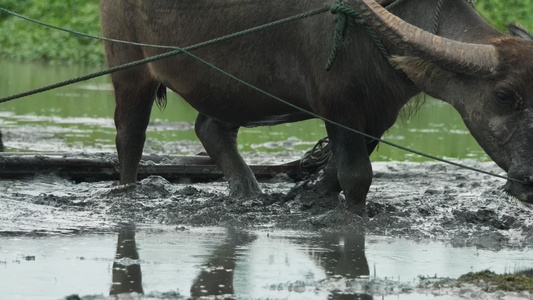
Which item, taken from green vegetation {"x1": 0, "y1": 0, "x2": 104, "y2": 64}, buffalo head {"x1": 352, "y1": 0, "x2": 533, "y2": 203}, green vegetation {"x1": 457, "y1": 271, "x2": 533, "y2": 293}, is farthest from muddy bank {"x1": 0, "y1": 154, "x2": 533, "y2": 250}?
green vegetation {"x1": 0, "y1": 0, "x2": 104, "y2": 64}

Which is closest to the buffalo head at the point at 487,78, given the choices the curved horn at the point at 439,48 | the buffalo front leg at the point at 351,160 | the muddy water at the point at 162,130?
the curved horn at the point at 439,48

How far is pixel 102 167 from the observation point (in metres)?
8.48

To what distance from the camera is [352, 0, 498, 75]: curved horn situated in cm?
585

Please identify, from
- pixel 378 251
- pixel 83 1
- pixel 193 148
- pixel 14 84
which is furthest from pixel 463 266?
pixel 83 1

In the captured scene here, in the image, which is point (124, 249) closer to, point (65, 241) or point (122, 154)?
point (65, 241)

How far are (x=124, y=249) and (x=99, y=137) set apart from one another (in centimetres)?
639

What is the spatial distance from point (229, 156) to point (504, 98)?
102 inches

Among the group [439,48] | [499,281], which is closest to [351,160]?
[439,48]

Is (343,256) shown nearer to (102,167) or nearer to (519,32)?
(519,32)

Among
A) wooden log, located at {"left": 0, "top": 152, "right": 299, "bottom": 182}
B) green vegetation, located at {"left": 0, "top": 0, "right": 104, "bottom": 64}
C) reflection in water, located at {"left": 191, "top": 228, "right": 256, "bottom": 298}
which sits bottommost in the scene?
reflection in water, located at {"left": 191, "top": 228, "right": 256, "bottom": 298}

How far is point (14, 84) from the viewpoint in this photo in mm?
17375

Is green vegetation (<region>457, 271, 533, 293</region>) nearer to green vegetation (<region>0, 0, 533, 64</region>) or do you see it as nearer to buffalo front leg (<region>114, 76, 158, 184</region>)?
buffalo front leg (<region>114, 76, 158, 184</region>)

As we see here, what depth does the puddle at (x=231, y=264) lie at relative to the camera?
4.77 m

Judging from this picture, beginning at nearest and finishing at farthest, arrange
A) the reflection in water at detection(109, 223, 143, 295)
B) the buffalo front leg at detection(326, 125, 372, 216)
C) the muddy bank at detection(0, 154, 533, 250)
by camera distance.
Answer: the reflection in water at detection(109, 223, 143, 295) < the muddy bank at detection(0, 154, 533, 250) < the buffalo front leg at detection(326, 125, 372, 216)
